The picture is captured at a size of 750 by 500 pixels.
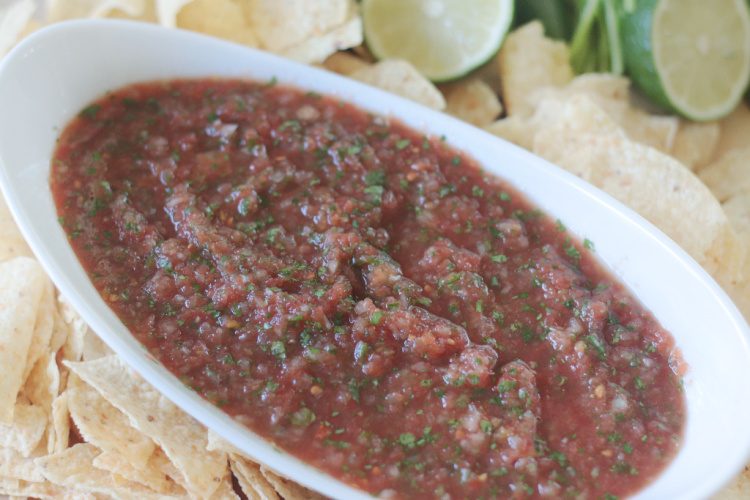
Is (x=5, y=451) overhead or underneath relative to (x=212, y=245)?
underneath

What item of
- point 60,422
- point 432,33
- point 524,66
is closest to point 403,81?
point 432,33

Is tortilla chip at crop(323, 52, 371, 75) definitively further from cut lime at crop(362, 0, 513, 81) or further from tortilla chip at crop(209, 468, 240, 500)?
tortilla chip at crop(209, 468, 240, 500)

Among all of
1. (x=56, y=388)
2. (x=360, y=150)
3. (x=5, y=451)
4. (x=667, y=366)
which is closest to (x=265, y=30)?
(x=360, y=150)

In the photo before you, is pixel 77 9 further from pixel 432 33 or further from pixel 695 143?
pixel 695 143

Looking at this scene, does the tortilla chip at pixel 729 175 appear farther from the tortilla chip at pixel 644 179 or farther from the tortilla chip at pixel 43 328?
the tortilla chip at pixel 43 328

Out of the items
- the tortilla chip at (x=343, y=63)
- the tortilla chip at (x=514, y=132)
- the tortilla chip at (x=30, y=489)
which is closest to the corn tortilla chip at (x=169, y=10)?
the tortilla chip at (x=343, y=63)

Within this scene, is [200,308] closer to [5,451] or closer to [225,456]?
[225,456]
